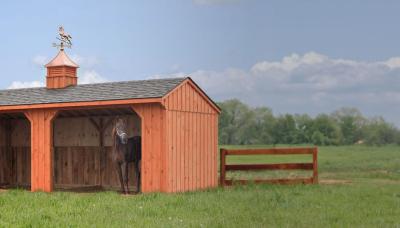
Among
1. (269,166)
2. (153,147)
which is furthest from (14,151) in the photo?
(269,166)

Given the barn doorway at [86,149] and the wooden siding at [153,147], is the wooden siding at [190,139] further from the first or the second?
the barn doorway at [86,149]

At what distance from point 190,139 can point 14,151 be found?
819 centimetres

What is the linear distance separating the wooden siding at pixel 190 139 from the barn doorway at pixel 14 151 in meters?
7.33

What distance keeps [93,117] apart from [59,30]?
4121 mm

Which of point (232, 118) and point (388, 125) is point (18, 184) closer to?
point (232, 118)

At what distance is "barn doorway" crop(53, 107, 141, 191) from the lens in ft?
68.4

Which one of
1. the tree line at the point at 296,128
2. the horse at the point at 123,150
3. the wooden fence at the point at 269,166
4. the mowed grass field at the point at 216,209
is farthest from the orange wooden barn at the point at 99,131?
the tree line at the point at 296,128

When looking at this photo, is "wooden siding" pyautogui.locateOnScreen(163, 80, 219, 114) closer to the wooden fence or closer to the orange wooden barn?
the orange wooden barn

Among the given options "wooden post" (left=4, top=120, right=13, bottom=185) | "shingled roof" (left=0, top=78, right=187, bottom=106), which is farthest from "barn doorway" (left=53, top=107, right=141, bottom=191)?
"wooden post" (left=4, top=120, right=13, bottom=185)

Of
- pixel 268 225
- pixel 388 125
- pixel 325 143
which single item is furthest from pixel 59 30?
pixel 388 125

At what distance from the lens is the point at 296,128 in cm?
7675

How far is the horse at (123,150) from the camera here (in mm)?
17812

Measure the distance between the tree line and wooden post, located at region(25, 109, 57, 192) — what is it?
2101 inches

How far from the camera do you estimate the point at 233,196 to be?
628 inches
